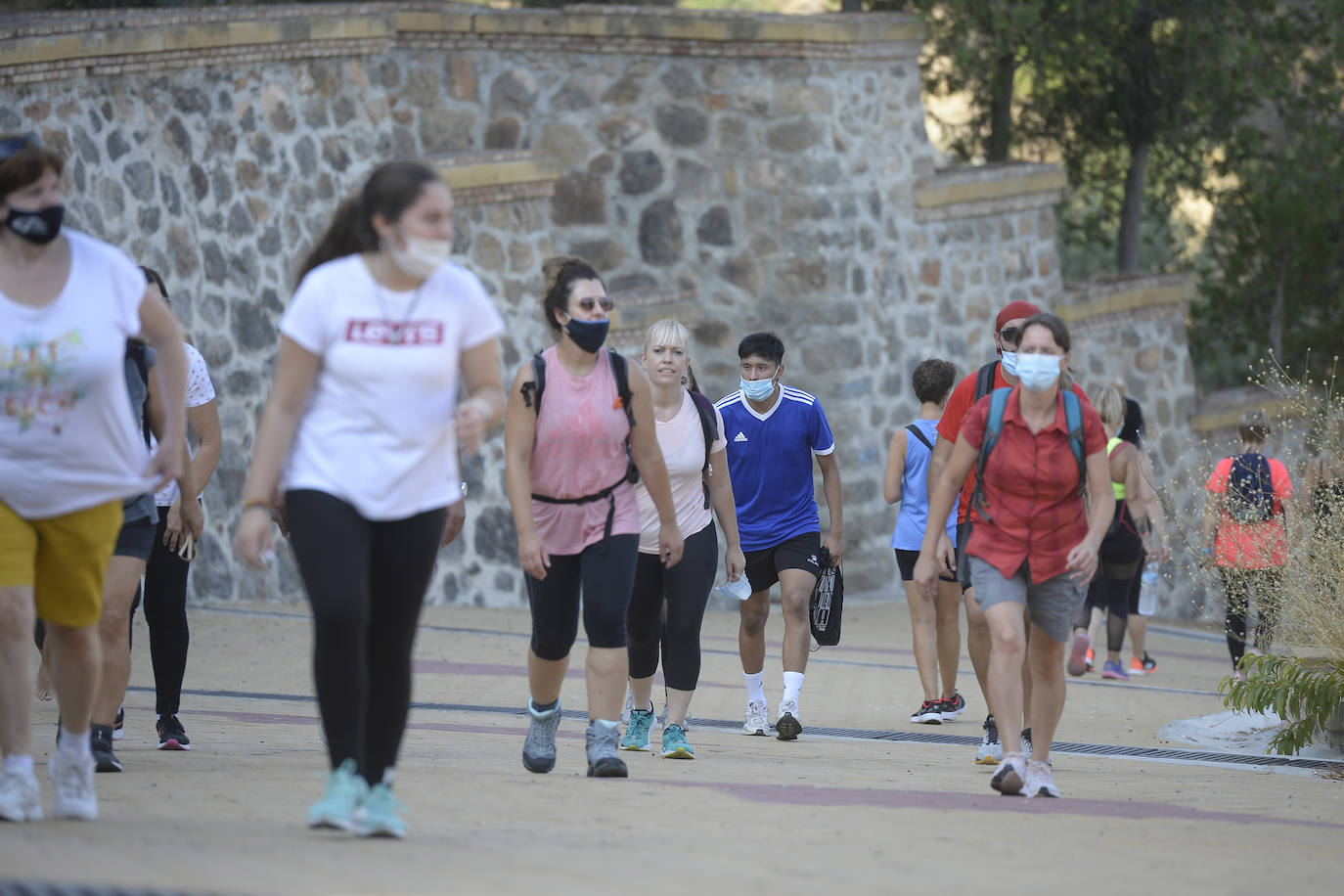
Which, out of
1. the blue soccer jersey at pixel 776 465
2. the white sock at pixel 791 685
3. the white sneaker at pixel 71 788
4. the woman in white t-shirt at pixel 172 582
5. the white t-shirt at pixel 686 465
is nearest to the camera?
the white sneaker at pixel 71 788

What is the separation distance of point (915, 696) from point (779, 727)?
2.43m

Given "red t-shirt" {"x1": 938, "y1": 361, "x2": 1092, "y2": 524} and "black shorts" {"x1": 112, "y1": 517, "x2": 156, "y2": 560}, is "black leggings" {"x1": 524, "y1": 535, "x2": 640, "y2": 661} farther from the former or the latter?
"red t-shirt" {"x1": 938, "y1": 361, "x2": 1092, "y2": 524}

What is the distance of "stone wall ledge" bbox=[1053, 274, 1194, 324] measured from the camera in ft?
58.9

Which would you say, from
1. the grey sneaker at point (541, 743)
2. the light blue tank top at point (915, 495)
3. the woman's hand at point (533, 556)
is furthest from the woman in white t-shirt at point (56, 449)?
the light blue tank top at point (915, 495)

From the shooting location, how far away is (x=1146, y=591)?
13078 millimetres

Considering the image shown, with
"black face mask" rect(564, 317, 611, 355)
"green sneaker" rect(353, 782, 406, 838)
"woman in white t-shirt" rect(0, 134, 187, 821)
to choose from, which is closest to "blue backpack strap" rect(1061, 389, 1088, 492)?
"black face mask" rect(564, 317, 611, 355)

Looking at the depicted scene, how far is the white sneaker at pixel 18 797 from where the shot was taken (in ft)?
16.4

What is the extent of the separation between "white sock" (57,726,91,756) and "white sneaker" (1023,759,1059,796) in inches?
135

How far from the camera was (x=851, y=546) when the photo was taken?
1644cm

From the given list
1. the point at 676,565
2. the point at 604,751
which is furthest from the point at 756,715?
the point at 604,751

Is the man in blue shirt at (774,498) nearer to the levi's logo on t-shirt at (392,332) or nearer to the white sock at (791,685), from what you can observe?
the white sock at (791,685)

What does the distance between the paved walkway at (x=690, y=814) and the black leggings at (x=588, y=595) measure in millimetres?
512

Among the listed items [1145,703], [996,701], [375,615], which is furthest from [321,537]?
[1145,703]

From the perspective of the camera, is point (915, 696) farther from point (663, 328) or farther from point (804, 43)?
point (804, 43)
